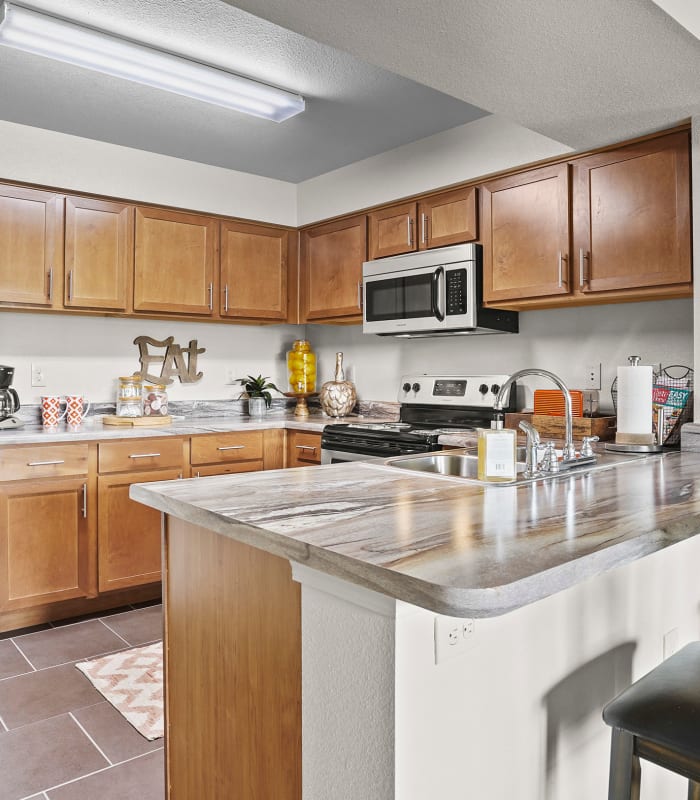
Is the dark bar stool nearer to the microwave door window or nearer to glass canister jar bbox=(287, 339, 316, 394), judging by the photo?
the microwave door window

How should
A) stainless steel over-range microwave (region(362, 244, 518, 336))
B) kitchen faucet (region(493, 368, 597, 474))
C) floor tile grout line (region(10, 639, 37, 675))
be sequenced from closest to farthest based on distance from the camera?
kitchen faucet (region(493, 368, 597, 474)) → floor tile grout line (region(10, 639, 37, 675)) → stainless steel over-range microwave (region(362, 244, 518, 336))

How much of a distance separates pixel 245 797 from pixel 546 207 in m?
2.58

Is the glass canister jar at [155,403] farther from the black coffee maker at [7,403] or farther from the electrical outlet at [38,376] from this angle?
the black coffee maker at [7,403]

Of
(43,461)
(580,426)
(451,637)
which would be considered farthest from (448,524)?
(43,461)

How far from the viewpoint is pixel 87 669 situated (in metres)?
2.65

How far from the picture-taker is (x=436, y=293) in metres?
3.36

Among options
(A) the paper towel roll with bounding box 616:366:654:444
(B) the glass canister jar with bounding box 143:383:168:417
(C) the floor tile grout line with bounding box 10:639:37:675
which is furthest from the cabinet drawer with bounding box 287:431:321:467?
(A) the paper towel roll with bounding box 616:366:654:444

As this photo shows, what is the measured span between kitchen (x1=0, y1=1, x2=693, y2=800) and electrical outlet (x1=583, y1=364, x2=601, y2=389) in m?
0.04

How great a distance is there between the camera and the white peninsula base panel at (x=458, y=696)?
0.95 m

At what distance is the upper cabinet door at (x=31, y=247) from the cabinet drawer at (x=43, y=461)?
78cm

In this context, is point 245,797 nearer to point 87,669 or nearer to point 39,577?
point 87,669

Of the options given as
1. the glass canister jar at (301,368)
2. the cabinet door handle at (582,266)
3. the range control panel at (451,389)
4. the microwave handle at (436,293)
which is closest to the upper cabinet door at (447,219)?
the microwave handle at (436,293)

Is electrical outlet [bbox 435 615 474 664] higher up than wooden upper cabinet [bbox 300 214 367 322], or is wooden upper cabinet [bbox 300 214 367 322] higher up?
wooden upper cabinet [bbox 300 214 367 322]

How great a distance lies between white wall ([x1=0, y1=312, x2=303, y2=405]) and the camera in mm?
3654
